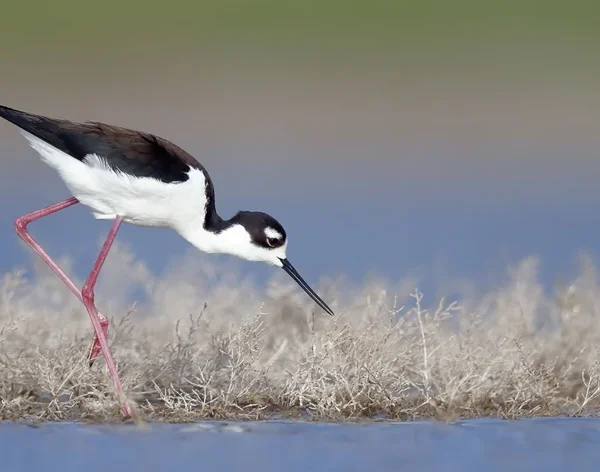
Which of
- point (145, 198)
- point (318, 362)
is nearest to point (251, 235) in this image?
point (145, 198)

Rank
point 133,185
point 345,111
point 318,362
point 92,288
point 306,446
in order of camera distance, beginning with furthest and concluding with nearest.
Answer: point 345,111
point 92,288
point 133,185
point 318,362
point 306,446

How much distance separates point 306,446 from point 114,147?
6.17 ft

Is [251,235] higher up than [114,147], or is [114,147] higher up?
[114,147]

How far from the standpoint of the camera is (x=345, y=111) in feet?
59.1

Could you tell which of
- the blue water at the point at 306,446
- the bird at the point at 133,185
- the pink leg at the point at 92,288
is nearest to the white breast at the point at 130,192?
the bird at the point at 133,185

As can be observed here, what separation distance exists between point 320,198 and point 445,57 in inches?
199

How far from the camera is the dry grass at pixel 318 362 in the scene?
7.33 m

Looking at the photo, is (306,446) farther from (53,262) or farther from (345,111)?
(345,111)

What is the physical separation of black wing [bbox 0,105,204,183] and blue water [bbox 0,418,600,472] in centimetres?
130

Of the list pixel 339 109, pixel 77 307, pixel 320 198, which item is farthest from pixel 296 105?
pixel 77 307

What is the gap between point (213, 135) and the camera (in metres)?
17.0

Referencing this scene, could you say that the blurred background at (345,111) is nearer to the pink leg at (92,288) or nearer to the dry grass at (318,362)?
the dry grass at (318,362)

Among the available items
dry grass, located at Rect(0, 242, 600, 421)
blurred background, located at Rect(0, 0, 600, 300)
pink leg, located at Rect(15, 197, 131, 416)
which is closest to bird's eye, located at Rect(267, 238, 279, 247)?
dry grass, located at Rect(0, 242, 600, 421)

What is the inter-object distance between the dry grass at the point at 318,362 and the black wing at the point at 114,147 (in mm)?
689
